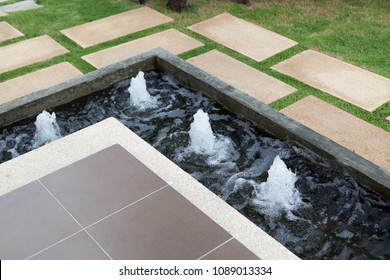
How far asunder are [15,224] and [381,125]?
135 inches

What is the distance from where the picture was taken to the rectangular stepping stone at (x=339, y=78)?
5293 mm

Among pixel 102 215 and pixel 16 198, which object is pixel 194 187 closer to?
pixel 102 215

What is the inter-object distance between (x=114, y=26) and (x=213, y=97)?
8.78 ft

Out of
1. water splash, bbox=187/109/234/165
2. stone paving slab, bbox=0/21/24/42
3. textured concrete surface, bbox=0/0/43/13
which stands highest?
water splash, bbox=187/109/234/165

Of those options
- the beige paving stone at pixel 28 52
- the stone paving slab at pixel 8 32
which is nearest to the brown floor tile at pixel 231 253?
the beige paving stone at pixel 28 52

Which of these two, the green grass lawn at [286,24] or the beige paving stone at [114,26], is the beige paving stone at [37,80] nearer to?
the green grass lawn at [286,24]

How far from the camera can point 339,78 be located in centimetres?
565

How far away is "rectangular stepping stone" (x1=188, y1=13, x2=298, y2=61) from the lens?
20.7ft

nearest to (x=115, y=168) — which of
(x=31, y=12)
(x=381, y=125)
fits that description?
(x=381, y=125)


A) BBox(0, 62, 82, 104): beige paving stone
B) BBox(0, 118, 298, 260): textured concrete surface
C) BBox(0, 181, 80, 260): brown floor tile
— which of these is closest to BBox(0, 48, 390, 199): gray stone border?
BBox(0, 62, 82, 104): beige paving stone

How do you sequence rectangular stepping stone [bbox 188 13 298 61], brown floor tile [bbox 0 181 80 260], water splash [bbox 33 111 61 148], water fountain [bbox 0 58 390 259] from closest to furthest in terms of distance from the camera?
1. brown floor tile [bbox 0 181 80 260]
2. water fountain [bbox 0 58 390 259]
3. water splash [bbox 33 111 61 148]
4. rectangular stepping stone [bbox 188 13 298 61]

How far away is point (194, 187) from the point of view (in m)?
3.63

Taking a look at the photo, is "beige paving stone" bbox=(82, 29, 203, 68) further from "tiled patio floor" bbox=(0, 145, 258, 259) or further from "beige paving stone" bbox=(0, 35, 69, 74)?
"tiled patio floor" bbox=(0, 145, 258, 259)

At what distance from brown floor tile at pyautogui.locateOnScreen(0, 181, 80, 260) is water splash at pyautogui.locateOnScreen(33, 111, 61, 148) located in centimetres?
108
